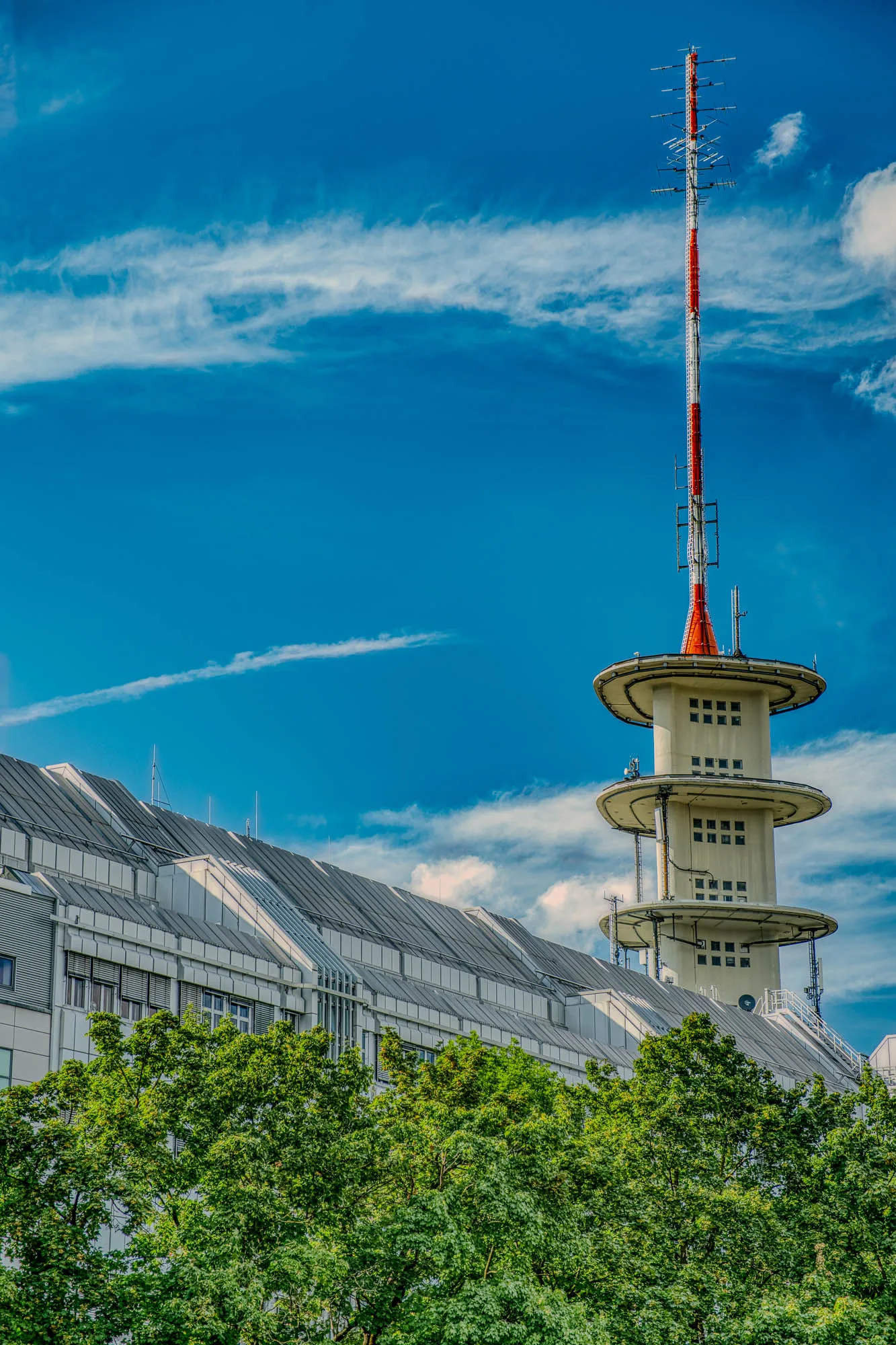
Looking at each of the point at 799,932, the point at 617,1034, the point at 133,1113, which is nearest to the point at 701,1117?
the point at 133,1113

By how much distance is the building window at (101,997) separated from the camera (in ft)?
236

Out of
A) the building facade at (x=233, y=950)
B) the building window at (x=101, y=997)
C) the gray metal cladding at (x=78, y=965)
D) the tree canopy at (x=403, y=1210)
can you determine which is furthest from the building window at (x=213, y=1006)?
the tree canopy at (x=403, y=1210)

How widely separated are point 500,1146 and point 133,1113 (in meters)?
9.11

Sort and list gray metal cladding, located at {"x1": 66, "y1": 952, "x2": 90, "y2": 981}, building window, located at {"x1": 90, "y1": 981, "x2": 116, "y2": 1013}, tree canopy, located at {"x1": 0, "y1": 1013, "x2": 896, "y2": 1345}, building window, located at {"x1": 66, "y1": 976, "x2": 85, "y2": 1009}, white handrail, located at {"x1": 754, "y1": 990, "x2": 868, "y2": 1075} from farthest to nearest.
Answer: white handrail, located at {"x1": 754, "y1": 990, "x2": 868, "y2": 1075}, building window, located at {"x1": 90, "y1": 981, "x2": 116, "y2": 1013}, gray metal cladding, located at {"x1": 66, "y1": 952, "x2": 90, "y2": 981}, building window, located at {"x1": 66, "y1": 976, "x2": 85, "y2": 1009}, tree canopy, located at {"x1": 0, "y1": 1013, "x2": 896, "y2": 1345}

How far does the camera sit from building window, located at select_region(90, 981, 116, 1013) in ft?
236

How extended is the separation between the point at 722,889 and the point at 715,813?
6490 millimetres

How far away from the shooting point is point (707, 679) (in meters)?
163

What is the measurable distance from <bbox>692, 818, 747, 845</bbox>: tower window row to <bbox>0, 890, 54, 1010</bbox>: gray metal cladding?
321ft

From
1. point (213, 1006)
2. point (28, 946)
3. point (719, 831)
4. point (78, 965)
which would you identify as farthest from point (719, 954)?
point (28, 946)

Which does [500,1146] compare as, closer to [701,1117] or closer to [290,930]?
[701,1117]

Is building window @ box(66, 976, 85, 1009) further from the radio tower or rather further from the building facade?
the radio tower

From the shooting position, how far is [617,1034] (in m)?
111

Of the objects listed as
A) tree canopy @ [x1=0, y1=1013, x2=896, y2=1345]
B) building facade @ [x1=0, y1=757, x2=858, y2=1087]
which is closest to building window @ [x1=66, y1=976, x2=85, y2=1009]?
building facade @ [x1=0, y1=757, x2=858, y2=1087]

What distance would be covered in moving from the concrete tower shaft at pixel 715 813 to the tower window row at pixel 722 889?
0.05 meters
